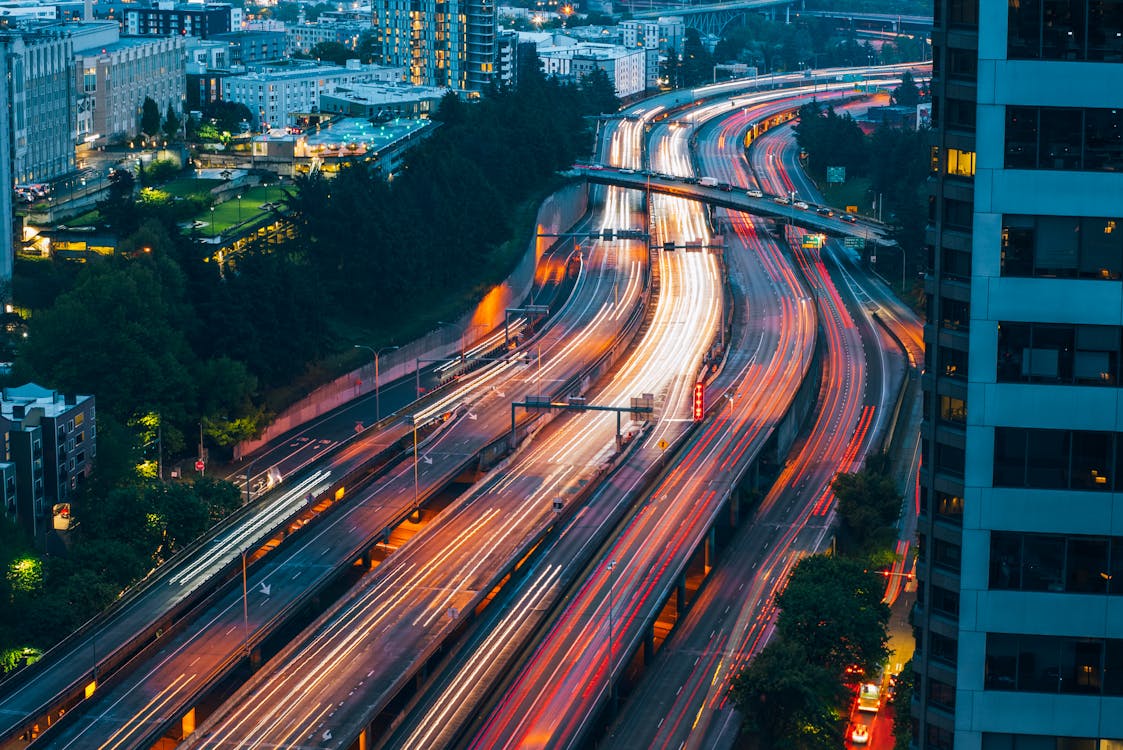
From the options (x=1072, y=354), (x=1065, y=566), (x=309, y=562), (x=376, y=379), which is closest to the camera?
(x=1072, y=354)

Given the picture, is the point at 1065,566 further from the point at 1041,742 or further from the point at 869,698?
the point at 869,698

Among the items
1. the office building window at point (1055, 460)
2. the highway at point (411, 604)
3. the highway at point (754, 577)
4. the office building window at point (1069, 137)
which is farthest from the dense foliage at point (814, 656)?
the office building window at point (1069, 137)

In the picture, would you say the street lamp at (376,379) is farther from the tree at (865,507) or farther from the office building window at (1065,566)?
the office building window at (1065,566)

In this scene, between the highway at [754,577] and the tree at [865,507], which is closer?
the highway at [754,577]

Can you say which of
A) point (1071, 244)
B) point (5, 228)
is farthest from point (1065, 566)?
point (5, 228)

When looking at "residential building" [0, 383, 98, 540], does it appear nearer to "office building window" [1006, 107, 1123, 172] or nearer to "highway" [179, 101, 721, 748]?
"highway" [179, 101, 721, 748]

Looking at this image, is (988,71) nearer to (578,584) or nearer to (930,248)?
(930,248)
